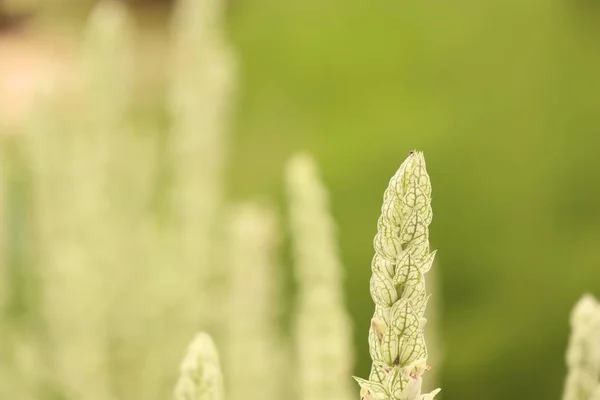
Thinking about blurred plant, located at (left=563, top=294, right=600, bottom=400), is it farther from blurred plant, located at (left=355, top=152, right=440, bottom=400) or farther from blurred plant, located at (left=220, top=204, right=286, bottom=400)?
blurred plant, located at (left=220, top=204, right=286, bottom=400)

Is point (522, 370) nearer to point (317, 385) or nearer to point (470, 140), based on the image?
point (470, 140)

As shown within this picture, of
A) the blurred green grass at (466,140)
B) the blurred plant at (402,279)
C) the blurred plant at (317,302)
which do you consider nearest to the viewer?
the blurred plant at (402,279)

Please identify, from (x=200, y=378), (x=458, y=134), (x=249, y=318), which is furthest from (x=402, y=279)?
(x=458, y=134)

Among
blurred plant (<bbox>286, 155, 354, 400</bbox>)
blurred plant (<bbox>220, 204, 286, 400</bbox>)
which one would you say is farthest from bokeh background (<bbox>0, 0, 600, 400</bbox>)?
blurred plant (<bbox>286, 155, 354, 400</bbox>)

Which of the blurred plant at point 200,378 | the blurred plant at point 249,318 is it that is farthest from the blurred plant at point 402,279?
the blurred plant at point 249,318

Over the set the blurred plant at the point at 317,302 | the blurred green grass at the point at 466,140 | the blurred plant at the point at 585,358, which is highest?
the blurred green grass at the point at 466,140

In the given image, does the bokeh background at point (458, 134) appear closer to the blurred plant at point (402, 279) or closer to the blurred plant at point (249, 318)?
the blurred plant at point (249, 318)
